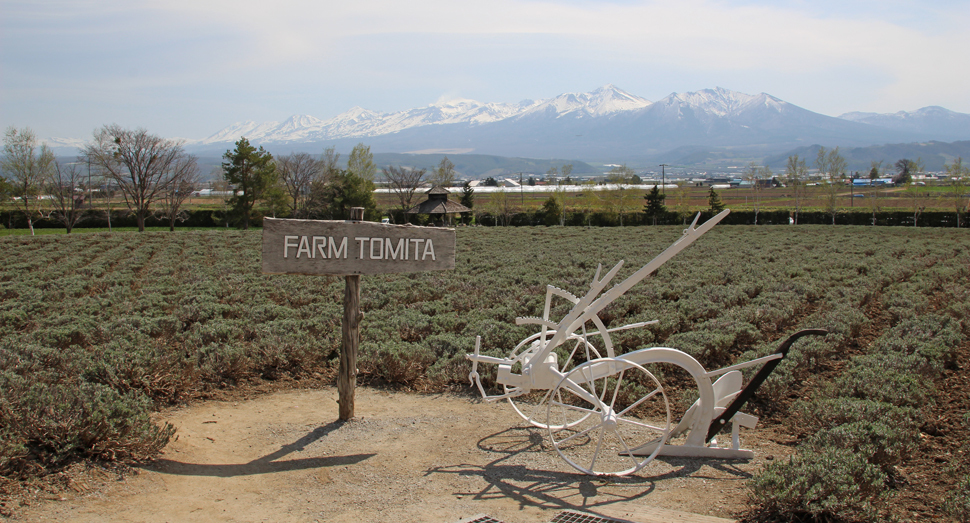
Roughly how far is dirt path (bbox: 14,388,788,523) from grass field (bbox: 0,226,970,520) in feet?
1.61

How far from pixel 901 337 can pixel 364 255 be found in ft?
28.7

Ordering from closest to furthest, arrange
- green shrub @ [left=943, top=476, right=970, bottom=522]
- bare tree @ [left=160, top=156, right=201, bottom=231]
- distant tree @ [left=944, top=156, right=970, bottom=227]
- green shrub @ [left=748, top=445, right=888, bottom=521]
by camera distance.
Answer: green shrub @ [left=943, top=476, right=970, bottom=522] < green shrub @ [left=748, top=445, right=888, bottom=521] < bare tree @ [left=160, top=156, right=201, bottom=231] < distant tree @ [left=944, top=156, right=970, bottom=227]

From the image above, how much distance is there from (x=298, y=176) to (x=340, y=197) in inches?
462

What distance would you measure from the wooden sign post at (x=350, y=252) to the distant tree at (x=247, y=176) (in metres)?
54.6

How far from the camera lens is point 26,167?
167ft

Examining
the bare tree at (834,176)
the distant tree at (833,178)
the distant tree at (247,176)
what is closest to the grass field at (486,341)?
the distant tree at (247,176)

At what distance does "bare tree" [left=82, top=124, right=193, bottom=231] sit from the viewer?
50438 mm

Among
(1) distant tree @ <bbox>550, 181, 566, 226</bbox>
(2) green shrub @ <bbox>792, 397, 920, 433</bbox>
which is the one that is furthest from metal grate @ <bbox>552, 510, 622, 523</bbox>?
(1) distant tree @ <bbox>550, 181, 566, 226</bbox>

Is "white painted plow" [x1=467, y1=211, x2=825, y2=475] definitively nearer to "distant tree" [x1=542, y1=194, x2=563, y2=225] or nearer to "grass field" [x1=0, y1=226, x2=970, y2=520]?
"grass field" [x1=0, y1=226, x2=970, y2=520]

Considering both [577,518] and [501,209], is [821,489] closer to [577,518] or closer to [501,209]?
[577,518]

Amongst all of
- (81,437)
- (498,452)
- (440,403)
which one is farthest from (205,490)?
(440,403)

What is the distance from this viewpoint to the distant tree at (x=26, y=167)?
167 ft

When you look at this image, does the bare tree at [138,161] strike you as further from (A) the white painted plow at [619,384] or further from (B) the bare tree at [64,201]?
(A) the white painted plow at [619,384]

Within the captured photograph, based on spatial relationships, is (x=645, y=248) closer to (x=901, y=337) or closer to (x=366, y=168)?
(x=901, y=337)
